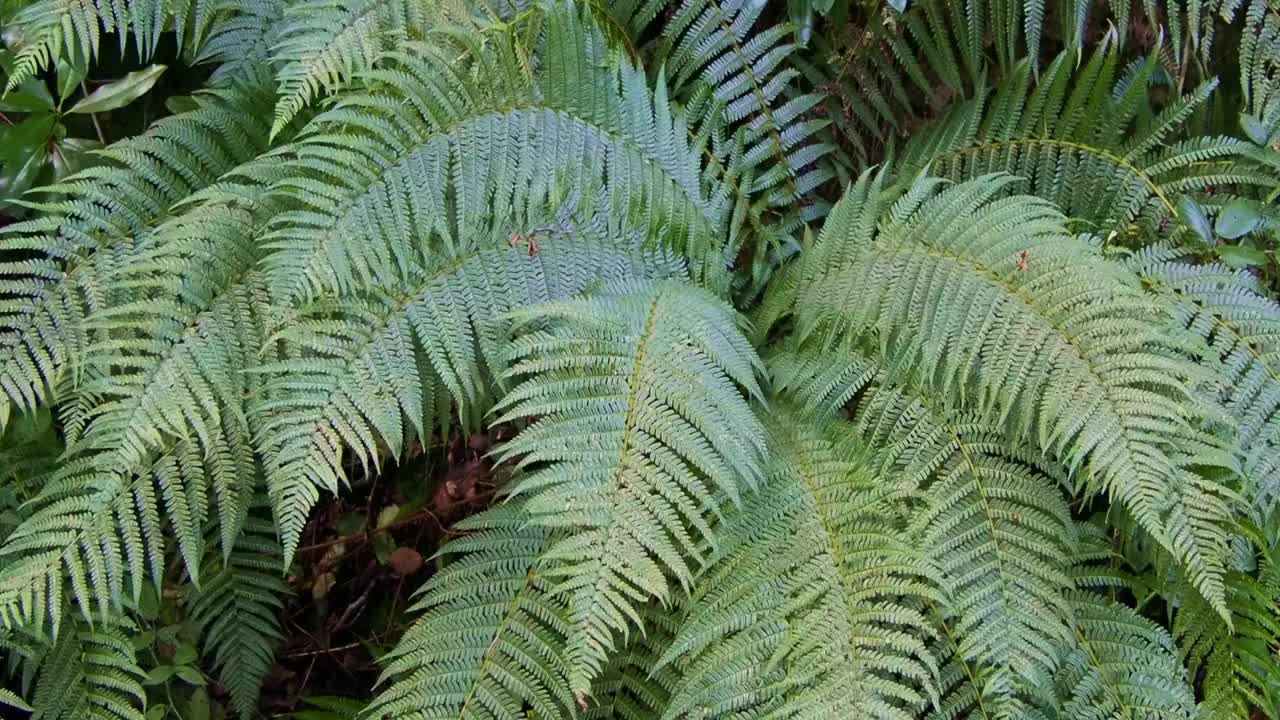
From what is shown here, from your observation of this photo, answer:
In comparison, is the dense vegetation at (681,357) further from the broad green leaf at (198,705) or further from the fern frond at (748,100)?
the broad green leaf at (198,705)

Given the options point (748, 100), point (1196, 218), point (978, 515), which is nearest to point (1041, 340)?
point (978, 515)

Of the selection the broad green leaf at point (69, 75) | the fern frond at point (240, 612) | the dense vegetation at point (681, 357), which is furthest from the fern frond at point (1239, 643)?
the broad green leaf at point (69, 75)

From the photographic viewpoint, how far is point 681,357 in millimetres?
1521

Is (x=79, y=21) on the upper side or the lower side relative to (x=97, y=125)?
upper

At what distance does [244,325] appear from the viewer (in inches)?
66.1

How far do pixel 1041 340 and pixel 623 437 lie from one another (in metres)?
0.65

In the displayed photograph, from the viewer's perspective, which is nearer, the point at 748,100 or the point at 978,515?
the point at 978,515

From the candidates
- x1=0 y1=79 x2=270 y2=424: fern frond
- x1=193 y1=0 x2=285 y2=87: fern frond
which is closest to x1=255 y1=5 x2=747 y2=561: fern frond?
x1=0 y1=79 x2=270 y2=424: fern frond

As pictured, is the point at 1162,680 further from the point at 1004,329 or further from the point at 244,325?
the point at 244,325

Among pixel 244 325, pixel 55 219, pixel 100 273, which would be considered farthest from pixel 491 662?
pixel 55 219

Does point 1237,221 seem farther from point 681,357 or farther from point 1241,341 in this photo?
point 681,357

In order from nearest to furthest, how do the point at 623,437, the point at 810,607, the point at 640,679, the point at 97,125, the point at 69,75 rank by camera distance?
the point at 623,437 < the point at 810,607 < the point at 640,679 < the point at 69,75 < the point at 97,125

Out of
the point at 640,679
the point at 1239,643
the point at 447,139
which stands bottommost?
the point at 640,679

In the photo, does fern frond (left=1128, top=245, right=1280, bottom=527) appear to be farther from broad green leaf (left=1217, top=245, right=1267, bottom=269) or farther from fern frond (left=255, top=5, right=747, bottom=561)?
fern frond (left=255, top=5, right=747, bottom=561)
